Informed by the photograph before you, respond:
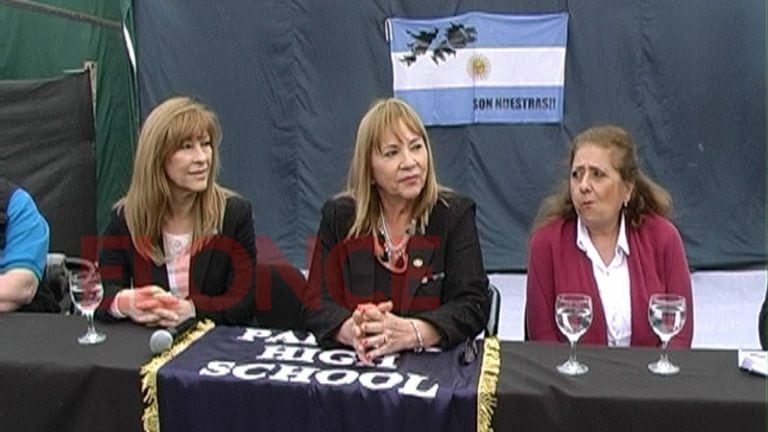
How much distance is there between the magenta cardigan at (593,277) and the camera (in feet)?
7.35

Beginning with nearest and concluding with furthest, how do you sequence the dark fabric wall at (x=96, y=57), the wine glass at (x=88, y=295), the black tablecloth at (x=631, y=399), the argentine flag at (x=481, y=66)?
the black tablecloth at (x=631, y=399) → the wine glass at (x=88, y=295) → the dark fabric wall at (x=96, y=57) → the argentine flag at (x=481, y=66)

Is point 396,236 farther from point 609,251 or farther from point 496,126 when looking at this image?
point 496,126

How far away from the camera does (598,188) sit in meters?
2.28

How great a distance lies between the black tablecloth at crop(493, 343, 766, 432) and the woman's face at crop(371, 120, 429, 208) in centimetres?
60

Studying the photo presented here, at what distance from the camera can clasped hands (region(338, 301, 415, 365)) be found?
181 cm

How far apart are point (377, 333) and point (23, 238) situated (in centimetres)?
117

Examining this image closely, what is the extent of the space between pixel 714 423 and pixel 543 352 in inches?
15.1

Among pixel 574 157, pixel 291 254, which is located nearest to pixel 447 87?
pixel 291 254

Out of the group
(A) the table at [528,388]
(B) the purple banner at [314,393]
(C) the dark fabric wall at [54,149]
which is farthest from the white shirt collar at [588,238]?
(C) the dark fabric wall at [54,149]

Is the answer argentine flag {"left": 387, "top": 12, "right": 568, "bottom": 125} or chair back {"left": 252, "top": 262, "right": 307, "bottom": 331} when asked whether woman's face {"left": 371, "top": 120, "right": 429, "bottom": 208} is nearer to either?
chair back {"left": 252, "top": 262, "right": 307, "bottom": 331}

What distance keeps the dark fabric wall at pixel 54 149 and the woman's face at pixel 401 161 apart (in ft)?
8.96

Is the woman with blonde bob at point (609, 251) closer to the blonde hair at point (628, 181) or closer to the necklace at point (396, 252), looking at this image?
the blonde hair at point (628, 181)

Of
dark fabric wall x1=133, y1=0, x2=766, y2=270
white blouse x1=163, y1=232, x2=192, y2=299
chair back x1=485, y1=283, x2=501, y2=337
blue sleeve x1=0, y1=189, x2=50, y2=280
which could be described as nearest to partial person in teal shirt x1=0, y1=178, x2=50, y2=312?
blue sleeve x1=0, y1=189, x2=50, y2=280

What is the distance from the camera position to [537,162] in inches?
209
